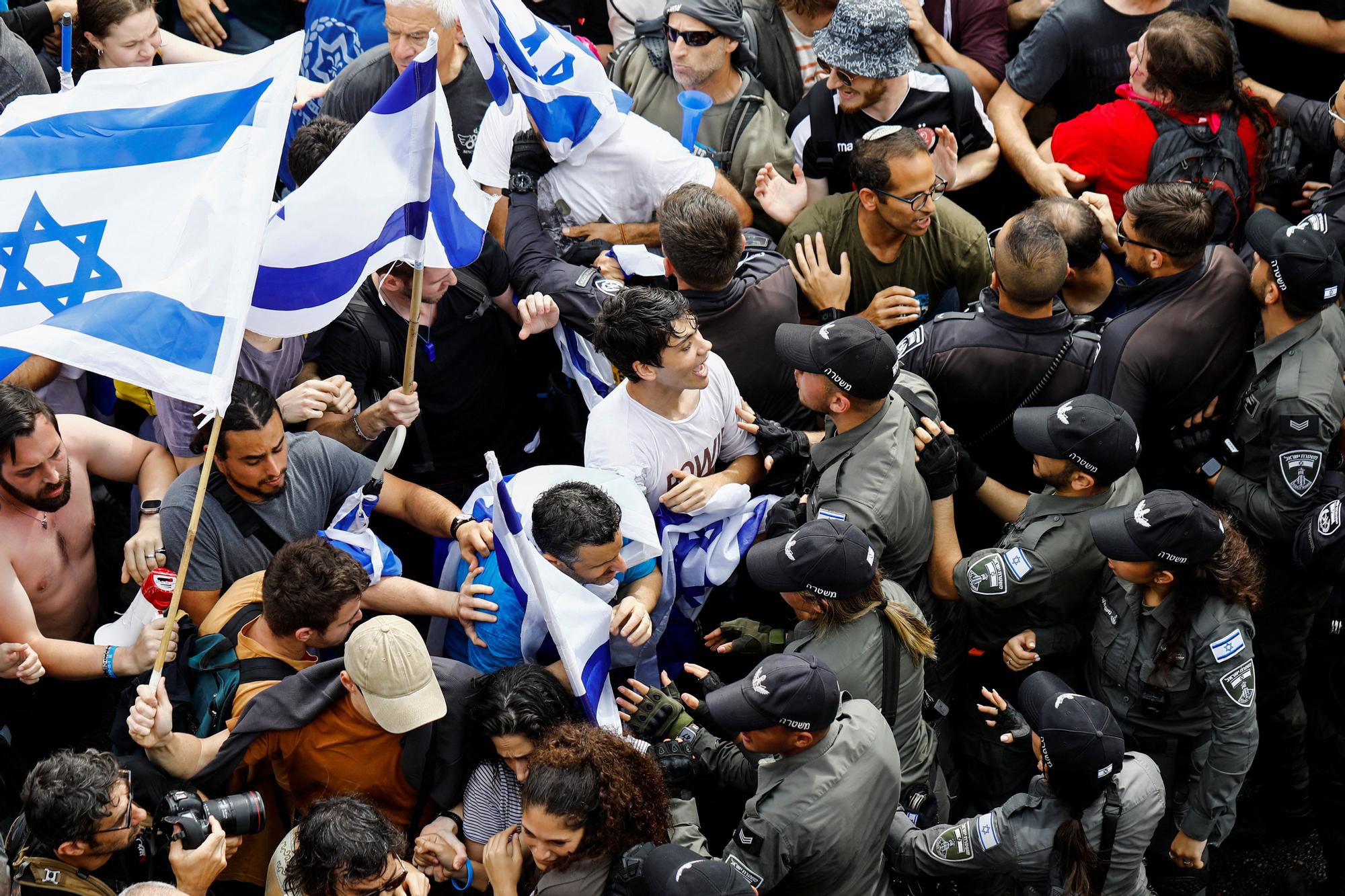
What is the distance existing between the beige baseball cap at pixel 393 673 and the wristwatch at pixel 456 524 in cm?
96

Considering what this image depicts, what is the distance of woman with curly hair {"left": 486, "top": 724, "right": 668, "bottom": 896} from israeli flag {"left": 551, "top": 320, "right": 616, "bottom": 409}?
2196 mm

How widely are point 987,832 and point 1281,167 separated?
4.13 m

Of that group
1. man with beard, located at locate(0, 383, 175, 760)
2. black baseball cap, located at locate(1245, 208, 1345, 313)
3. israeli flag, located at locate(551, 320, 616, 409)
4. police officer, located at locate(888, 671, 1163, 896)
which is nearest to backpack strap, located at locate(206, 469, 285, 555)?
man with beard, located at locate(0, 383, 175, 760)

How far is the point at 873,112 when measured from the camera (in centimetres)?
686

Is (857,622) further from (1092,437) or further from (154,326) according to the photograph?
(154,326)

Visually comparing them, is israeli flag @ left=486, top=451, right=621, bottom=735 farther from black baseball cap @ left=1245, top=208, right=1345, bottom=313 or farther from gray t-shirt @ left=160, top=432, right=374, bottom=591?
black baseball cap @ left=1245, top=208, right=1345, bottom=313

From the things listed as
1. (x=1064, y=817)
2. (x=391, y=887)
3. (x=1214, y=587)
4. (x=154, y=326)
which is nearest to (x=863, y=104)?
(x=1214, y=587)

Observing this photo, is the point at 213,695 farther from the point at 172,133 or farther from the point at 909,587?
the point at 909,587

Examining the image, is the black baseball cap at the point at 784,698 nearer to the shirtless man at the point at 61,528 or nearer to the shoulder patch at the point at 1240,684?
the shoulder patch at the point at 1240,684

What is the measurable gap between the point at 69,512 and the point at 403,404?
59.0 inches

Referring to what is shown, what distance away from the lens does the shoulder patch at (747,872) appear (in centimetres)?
446

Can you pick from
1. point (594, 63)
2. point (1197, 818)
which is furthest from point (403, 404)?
point (1197, 818)

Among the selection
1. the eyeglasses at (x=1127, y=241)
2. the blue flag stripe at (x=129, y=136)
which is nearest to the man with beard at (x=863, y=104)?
the eyeglasses at (x=1127, y=241)

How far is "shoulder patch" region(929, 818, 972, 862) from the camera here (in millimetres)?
4863
